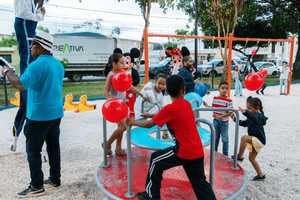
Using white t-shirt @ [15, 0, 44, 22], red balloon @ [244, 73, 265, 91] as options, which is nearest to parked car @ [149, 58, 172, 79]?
red balloon @ [244, 73, 265, 91]

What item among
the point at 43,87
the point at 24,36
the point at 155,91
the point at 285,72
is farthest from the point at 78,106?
the point at 285,72

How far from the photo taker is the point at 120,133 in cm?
431

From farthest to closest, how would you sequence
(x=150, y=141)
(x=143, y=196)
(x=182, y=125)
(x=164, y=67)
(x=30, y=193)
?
1. (x=164, y=67)
2. (x=150, y=141)
3. (x=30, y=193)
4. (x=143, y=196)
5. (x=182, y=125)

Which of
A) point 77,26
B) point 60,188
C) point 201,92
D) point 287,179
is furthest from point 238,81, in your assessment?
point 77,26

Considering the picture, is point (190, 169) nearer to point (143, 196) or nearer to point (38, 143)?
point (143, 196)

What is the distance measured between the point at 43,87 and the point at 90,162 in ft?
6.37

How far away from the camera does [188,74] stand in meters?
5.34

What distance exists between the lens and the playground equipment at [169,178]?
10.6 ft

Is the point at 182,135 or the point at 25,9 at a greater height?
the point at 25,9

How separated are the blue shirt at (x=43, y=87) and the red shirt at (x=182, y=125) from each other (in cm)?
138

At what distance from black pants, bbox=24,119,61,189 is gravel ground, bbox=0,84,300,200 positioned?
0.93ft

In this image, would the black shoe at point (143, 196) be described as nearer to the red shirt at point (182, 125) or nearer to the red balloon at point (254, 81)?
the red shirt at point (182, 125)

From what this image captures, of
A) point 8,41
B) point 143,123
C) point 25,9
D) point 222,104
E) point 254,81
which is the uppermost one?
point 8,41

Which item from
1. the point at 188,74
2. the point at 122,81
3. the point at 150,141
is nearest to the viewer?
the point at 122,81
